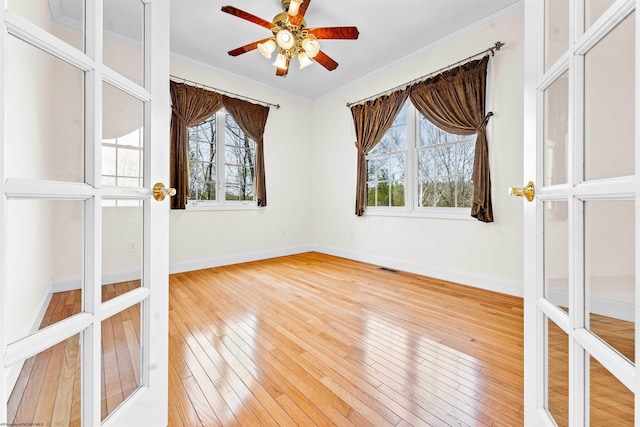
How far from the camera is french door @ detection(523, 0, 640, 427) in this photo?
49cm

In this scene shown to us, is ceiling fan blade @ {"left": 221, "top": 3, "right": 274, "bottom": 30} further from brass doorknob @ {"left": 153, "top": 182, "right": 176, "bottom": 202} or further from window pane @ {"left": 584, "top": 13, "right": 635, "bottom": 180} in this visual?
window pane @ {"left": 584, "top": 13, "right": 635, "bottom": 180}

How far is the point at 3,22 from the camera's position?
0.45 m

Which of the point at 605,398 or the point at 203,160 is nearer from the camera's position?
the point at 605,398

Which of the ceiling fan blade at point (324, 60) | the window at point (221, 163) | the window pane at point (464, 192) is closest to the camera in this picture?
the ceiling fan blade at point (324, 60)

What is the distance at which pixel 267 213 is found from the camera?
14.2 ft

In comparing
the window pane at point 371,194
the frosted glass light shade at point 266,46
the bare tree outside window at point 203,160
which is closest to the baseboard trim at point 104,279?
the frosted glass light shade at point 266,46

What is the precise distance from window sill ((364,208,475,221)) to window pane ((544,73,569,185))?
230 centimetres

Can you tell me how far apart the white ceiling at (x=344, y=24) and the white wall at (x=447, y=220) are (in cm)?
20

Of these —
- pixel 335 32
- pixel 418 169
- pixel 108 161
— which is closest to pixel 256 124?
pixel 335 32

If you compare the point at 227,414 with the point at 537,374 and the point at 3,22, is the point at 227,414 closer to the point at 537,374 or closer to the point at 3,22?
the point at 537,374

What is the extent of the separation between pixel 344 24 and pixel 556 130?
2747 mm

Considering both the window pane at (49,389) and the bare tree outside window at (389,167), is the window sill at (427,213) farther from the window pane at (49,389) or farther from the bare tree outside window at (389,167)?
the window pane at (49,389)

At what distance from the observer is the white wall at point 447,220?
8.50 feet

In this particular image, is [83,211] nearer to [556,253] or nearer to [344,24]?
[556,253]
